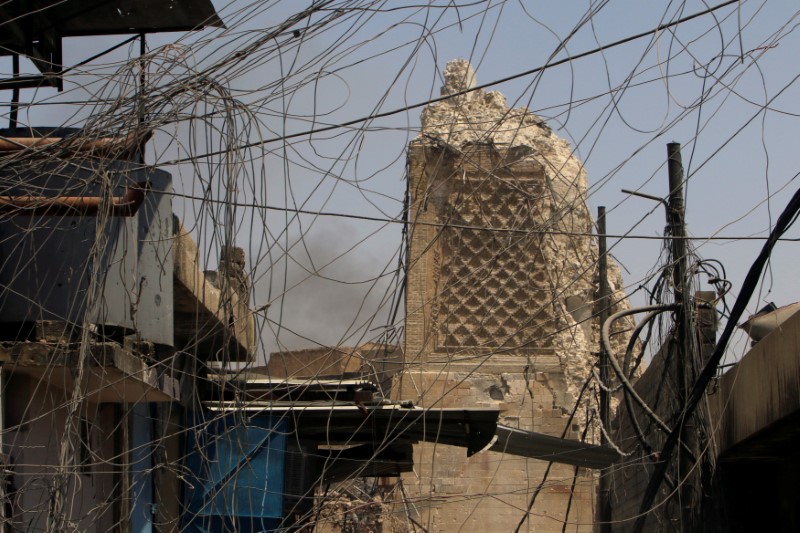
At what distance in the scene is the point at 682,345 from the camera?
882 cm

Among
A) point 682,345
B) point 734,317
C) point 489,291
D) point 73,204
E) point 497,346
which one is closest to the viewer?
point 73,204

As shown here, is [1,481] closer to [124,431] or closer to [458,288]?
[124,431]

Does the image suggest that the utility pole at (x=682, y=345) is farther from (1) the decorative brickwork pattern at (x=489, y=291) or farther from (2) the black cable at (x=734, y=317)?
(1) the decorative brickwork pattern at (x=489, y=291)

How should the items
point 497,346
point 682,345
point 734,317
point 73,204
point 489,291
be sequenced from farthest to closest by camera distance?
point 489,291
point 497,346
point 682,345
point 734,317
point 73,204

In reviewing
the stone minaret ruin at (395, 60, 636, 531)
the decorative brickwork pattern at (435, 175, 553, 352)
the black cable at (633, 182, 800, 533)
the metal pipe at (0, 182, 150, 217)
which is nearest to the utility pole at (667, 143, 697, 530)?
the black cable at (633, 182, 800, 533)

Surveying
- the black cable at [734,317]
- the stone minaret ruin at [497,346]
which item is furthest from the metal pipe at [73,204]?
the stone minaret ruin at [497,346]

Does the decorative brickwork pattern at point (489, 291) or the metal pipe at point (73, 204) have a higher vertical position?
the decorative brickwork pattern at point (489, 291)

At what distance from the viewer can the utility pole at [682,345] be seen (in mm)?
8711

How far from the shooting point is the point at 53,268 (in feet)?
21.6

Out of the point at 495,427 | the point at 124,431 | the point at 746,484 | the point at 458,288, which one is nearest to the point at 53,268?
the point at 124,431

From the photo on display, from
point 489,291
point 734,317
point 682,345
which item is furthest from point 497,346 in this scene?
point 734,317

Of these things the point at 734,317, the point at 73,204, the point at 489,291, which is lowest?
the point at 734,317

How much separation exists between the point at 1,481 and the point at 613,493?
343 inches

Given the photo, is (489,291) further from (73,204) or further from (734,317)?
(73,204)
